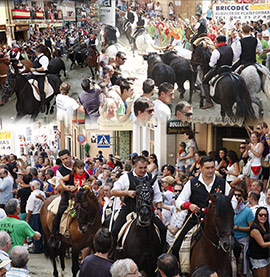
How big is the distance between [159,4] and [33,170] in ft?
11.7

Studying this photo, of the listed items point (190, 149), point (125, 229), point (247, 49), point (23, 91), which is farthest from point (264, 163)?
point (23, 91)

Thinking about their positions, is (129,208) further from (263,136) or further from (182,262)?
(263,136)

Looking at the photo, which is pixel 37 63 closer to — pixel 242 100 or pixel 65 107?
Result: pixel 65 107

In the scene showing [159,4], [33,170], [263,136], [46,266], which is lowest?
[46,266]

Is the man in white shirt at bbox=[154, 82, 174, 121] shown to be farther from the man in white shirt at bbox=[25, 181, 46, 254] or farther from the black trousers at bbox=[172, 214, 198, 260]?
the black trousers at bbox=[172, 214, 198, 260]

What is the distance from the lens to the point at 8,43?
9398mm

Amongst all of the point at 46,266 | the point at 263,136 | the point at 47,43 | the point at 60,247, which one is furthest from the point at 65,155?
the point at 263,136

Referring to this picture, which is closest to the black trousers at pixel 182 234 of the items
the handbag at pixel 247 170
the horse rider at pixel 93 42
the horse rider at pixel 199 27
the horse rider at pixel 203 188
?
the horse rider at pixel 203 188

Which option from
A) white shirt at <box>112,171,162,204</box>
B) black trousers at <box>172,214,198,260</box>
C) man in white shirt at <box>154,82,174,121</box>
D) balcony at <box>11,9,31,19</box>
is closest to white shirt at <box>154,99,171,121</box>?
man in white shirt at <box>154,82,174,121</box>

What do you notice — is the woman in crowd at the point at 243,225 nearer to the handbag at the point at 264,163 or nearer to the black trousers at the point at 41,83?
the handbag at the point at 264,163

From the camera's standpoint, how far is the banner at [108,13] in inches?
396

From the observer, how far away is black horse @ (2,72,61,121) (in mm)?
9797

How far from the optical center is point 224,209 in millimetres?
5250

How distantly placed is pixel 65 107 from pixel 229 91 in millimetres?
2828
